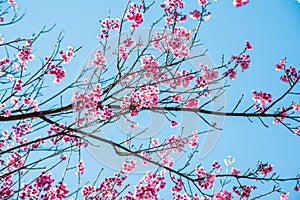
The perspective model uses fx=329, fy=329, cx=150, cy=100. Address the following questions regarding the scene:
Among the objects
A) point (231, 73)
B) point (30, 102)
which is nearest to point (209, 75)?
point (231, 73)

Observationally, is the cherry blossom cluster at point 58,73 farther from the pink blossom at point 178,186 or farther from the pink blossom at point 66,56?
the pink blossom at point 178,186

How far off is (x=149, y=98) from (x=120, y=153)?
32.1 inches

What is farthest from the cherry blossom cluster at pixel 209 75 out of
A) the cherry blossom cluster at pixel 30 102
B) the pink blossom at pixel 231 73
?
the cherry blossom cluster at pixel 30 102

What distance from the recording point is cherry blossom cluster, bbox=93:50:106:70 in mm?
4809

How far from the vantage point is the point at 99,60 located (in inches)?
195

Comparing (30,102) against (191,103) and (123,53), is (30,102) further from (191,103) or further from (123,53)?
(191,103)

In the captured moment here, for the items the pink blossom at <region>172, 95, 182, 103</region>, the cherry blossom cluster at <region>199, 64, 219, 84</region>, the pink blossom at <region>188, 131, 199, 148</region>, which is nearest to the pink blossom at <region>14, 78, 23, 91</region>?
the pink blossom at <region>172, 95, 182, 103</region>

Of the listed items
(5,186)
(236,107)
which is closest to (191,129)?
(236,107)

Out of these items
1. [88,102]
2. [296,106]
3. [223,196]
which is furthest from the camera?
[223,196]

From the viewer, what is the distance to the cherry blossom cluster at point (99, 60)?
481 centimetres

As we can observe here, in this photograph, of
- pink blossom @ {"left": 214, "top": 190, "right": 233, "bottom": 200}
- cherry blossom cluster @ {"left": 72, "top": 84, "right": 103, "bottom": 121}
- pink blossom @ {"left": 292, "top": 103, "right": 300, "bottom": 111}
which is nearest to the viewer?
cherry blossom cluster @ {"left": 72, "top": 84, "right": 103, "bottom": 121}

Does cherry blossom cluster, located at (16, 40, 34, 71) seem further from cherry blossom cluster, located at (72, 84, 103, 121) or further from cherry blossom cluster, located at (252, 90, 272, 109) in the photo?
cherry blossom cluster, located at (252, 90, 272, 109)

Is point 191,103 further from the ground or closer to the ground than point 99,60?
closer to the ground

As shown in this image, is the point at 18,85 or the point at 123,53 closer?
the point at 18,85
